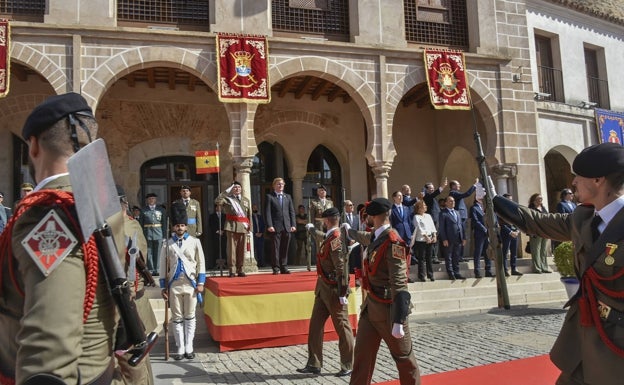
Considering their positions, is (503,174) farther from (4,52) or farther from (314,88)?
(4,52)

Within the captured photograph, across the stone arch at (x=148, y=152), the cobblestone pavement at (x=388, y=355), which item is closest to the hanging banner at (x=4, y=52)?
the stone arch at (x=148, y=152)

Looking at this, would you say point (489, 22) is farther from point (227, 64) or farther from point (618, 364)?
point (618, 364)

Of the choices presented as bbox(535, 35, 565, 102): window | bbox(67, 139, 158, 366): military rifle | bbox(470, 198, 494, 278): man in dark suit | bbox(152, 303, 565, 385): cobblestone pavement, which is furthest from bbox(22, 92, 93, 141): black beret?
bbox(535, 35, 565, 102): window

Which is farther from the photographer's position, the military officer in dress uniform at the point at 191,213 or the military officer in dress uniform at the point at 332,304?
the military officer in dress uniform at the point at 191,213

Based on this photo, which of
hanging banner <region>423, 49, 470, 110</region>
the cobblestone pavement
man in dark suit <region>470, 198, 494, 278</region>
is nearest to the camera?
the cobblestone pavement

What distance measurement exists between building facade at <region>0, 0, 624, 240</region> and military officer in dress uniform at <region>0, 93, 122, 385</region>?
31.9 ft

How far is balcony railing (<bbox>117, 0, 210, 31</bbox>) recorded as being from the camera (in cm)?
1166

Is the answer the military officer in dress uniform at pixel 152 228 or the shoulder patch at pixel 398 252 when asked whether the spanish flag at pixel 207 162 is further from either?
the shoulder patch at pixel 398 252

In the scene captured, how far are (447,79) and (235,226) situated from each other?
6941 mm

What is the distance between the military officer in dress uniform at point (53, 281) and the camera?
4.83ft

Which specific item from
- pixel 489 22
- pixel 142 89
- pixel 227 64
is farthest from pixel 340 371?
pixel 489 22

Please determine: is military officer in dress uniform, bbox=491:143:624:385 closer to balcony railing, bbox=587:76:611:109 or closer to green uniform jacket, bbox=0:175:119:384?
green uniform jacket, bbox=0:175:119:384

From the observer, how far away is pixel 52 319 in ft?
4.87

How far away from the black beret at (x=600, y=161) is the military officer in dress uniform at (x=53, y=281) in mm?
2504
